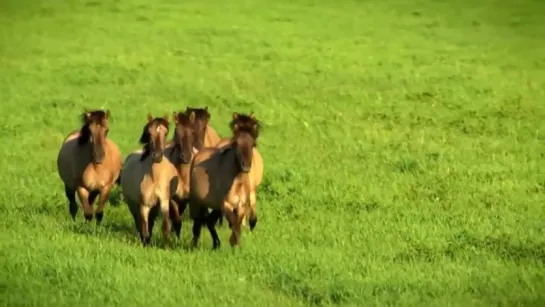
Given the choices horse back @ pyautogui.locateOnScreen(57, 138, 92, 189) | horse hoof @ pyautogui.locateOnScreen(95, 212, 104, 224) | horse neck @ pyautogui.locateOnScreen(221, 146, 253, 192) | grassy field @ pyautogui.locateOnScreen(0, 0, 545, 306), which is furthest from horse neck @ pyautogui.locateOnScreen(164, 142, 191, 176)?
horse hoof @ pyautogui.locateOnScreen(95, 212, 104, 224)

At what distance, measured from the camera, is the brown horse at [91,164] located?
1177cm

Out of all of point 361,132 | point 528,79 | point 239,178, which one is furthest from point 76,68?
point 239,178

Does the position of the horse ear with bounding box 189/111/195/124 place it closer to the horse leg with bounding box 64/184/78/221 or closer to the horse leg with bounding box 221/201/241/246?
the horse leg with bounding box 221/201/241/246

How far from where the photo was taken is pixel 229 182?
10.8 meters

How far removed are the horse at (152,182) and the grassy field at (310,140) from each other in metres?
0.32

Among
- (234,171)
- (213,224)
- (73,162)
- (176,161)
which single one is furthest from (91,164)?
(234,171)

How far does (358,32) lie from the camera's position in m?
28.8

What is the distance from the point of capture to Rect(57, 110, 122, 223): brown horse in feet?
38.6

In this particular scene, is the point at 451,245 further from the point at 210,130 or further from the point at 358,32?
the point at 358,32

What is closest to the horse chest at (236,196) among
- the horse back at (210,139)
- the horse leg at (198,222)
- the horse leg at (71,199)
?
the horse leg at (198,222)

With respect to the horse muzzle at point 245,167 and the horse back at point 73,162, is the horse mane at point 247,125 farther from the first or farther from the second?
A: the horse back at point 73,162

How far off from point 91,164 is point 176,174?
1.31 metres

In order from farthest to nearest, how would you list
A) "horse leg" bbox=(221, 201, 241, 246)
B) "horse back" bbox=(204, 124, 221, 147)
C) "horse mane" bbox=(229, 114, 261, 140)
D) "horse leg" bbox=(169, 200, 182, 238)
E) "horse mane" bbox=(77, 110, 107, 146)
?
"horse back" bbox=(204, 124, 221, 147), "horse mane" bbox=(77, 110, 107, 146), "horse leg" bbox=(169, 200, 182, 238), "horse mane" bbox=(229, 114, 261, 140), "horse leg" bbox=(221, 201, 241, 246)

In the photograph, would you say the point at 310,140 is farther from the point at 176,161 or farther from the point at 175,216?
the point at 175,216
